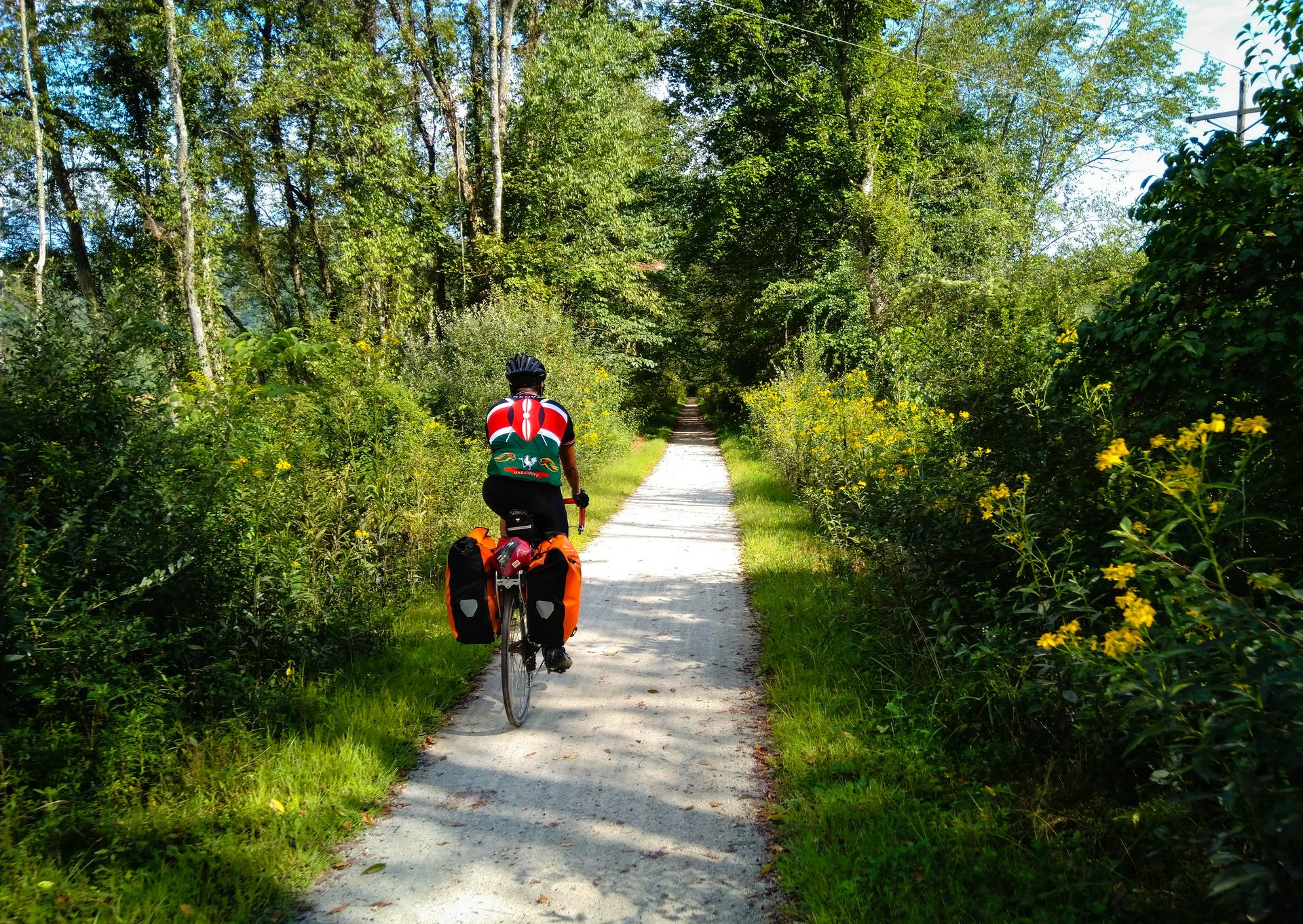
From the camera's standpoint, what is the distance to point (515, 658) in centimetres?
492

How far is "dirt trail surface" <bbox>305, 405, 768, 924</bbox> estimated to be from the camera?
124 inches

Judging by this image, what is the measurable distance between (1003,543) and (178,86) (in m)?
20.8

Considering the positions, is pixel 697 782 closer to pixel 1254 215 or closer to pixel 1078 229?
pixel 1254 215

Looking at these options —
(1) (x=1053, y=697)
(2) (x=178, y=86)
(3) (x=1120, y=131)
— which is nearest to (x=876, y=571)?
(1) (x=1053, y=697)

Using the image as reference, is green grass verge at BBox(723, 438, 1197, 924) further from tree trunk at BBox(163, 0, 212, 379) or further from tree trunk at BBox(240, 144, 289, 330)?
tree trunk at BBox(240, 144, 289, 330)

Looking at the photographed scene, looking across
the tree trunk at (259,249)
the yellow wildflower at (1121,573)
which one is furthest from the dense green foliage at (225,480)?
the tree trunk at (259,249)

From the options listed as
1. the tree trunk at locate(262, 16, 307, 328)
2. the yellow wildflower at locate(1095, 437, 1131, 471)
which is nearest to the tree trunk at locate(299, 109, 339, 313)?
the tree trunk at locate(262, 16, 307, 328)

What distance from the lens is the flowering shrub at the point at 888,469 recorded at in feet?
16.1

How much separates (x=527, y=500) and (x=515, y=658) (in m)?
1.00

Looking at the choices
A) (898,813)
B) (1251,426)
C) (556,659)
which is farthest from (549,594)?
(1251,426)

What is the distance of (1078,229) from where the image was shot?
2836cm

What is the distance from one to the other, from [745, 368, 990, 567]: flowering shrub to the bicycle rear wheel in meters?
2.52

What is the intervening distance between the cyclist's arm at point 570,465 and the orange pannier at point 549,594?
597mm

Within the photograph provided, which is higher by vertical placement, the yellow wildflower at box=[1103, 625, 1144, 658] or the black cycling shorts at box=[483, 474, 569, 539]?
the black cycling shorts at box=[483, 474, 569, 539]
